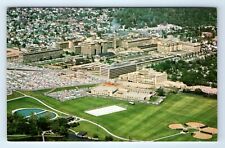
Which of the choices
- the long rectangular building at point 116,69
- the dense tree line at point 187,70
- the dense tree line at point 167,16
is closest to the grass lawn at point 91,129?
the long rectangular building at point 116,69

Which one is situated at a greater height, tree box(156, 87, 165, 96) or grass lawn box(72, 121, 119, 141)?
tree box(156, 87, 165, 96)

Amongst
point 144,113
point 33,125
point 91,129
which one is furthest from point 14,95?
point 144,113

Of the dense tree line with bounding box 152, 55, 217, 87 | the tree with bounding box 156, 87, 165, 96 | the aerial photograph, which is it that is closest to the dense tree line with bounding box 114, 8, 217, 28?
the aerial photograph

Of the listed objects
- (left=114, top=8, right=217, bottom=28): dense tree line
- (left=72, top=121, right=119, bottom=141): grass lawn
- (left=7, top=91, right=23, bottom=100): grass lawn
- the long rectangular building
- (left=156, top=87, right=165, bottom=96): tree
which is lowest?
(left=72, top=121, right=119, bottom=141): grass lawn

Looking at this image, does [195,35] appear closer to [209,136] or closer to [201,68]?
[201,68]

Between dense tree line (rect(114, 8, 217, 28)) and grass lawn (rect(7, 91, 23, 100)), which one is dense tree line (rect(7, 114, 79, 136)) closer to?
grass lawn (rect(7, 91, 23, 100))

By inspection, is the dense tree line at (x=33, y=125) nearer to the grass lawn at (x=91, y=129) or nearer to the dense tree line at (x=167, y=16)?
the grass lawn at (x=91, y=129)

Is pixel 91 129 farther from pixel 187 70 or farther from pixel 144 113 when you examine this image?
pixel 187 70

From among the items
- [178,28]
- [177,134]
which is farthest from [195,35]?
[177,134]
